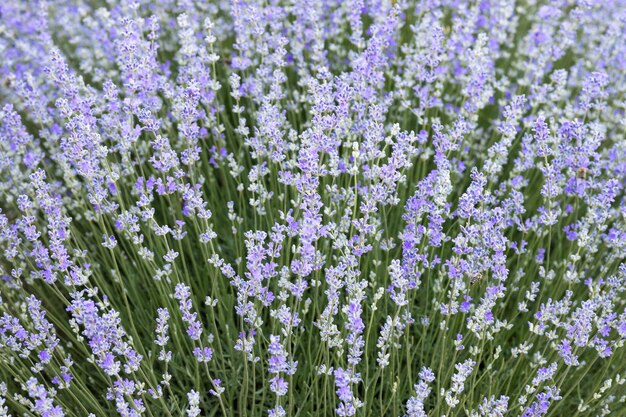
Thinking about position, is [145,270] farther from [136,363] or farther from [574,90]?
[574,90]

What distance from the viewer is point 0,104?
446cm

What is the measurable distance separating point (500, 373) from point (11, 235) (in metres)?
2.02

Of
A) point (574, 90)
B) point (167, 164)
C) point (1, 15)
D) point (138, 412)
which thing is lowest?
point (138, 412)

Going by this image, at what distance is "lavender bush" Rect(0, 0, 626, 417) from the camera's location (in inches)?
86.2

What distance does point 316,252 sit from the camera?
2.21 metres

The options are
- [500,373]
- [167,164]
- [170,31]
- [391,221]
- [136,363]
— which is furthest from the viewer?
[170,31]

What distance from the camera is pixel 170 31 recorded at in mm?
4344

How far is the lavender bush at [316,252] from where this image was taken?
219 cm

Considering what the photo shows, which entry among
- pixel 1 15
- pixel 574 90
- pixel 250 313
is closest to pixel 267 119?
pixel 250 313

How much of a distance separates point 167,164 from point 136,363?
2.36 feet

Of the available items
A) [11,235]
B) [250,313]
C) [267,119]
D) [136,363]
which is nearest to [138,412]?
[136,363]

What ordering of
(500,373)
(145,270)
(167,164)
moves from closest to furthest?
(167,164)
(500,373)
(145,270)

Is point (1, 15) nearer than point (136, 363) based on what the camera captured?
No

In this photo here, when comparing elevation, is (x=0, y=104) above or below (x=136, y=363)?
above
